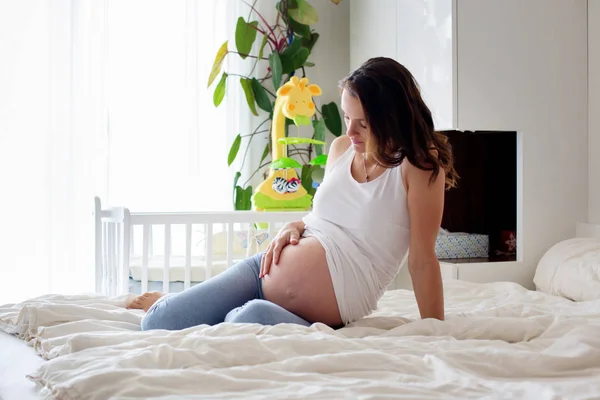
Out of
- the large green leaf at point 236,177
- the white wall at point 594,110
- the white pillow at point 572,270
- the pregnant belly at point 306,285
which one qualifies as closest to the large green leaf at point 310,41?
the large green leaf at point 236,177

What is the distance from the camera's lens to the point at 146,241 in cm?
237

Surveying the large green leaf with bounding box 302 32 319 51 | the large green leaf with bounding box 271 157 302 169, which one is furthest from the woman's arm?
the large green leaf with bounding box 302 32 319 51

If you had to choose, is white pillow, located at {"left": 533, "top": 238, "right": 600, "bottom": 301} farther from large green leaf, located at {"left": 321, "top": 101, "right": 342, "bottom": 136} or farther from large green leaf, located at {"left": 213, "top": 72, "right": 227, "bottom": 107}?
large green leaf, located at {"left": 213, "top": 72, "right": 227, "bottom": 107}

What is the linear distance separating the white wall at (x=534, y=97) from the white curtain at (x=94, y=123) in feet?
4.56

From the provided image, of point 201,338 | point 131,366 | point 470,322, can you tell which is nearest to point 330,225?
point 470,322

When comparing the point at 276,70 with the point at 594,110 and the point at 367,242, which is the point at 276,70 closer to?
the point at 594,110

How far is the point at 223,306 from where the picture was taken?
1541mm

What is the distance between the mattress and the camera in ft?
3.62

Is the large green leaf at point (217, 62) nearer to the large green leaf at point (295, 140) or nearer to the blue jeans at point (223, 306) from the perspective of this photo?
the large green leaf at point (295, 140)

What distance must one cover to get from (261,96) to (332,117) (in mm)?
407

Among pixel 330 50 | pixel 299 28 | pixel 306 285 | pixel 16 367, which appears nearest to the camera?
pixel 16 367

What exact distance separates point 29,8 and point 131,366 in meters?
2.55

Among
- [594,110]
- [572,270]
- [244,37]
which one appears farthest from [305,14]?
[572,270]

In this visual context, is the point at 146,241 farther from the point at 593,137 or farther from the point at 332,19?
the point at 332,19
